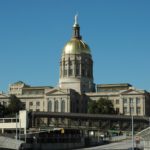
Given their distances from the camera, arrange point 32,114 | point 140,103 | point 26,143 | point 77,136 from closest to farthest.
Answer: point 26,143 < point 77,136 < point 32,114 < point 140,103

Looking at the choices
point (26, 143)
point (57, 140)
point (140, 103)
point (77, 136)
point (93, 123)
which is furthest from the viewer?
point (140, 103)

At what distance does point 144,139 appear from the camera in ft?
147

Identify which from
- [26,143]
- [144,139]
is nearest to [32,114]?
[26,143]

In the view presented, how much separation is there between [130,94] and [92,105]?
23.7 metres

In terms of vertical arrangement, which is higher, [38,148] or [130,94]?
[130,94]

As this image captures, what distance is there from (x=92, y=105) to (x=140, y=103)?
24.3 meters

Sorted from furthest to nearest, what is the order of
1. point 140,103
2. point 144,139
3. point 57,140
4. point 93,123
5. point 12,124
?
1. point 140,103
2. point 93,123
3. point 12,124
4. point 57,140
5. point 144,139

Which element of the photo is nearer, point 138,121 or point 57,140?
point 57,140

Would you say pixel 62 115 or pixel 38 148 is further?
pixel 62 115

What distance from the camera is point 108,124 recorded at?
6531 inches

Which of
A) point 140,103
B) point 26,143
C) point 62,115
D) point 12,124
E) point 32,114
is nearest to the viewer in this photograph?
point 26,143

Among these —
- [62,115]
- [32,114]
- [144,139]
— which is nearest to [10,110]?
[62,115]

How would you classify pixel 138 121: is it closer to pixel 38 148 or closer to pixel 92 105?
pixel 92 105

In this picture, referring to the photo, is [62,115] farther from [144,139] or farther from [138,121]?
[144,139]
